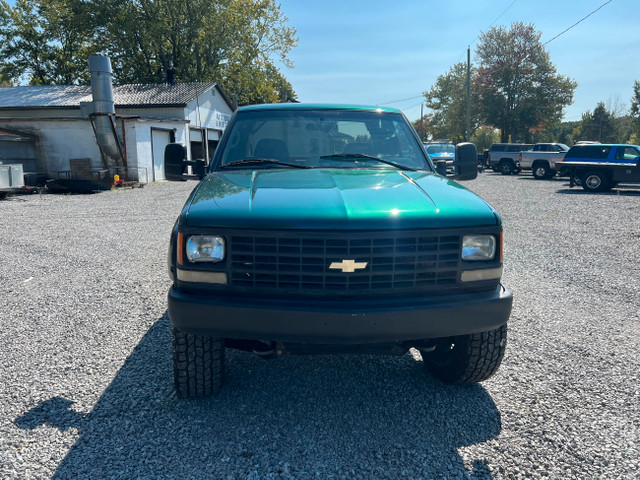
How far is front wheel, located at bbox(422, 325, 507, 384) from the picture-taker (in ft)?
9.72

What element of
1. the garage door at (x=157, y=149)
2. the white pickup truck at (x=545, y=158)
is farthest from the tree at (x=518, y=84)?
the garage door at (x=157, y=149)

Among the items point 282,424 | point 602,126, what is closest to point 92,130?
point 282,424

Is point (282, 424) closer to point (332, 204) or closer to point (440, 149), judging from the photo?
point (332, 204)

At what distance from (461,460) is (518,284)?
3.77 metres

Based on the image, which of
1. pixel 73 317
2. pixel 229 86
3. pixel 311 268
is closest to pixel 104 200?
pixel 73 317

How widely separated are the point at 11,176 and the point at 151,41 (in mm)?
26941

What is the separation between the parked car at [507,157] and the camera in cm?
3002

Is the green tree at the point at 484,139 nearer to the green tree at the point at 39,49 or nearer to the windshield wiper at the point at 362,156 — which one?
the green tree at the point at 39,49

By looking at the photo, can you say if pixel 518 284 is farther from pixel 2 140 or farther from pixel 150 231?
pixel 2 140

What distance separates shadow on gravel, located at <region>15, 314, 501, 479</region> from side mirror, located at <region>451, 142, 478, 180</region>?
1806 millimetres

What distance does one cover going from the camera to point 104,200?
15.6m

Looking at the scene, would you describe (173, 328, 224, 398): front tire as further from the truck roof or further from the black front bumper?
the truck roof

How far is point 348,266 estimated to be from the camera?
8.14 ft

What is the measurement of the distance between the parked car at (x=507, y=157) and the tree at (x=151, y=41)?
2006 centimetres
